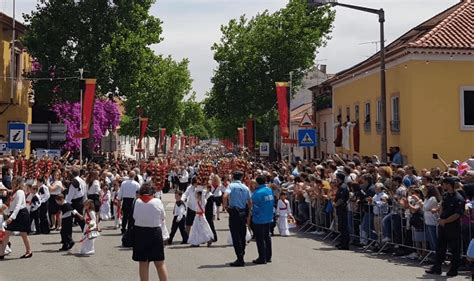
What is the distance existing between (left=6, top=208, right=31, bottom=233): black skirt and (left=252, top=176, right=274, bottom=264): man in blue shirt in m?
4.74

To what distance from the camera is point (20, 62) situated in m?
42.0

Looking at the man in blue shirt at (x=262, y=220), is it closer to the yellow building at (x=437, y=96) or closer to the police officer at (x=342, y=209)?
the police officer at (x=342, y=209)

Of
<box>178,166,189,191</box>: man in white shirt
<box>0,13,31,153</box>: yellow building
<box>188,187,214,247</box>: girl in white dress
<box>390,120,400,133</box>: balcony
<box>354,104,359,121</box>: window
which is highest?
<box>0,13,31,153</box>: yellow building

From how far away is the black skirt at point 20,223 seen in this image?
14.4 metres

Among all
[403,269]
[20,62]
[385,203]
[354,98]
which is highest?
[20,62]

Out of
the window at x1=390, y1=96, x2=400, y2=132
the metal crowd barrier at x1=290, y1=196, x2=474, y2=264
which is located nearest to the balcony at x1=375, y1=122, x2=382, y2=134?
the window at x1=390, y1=96, x2=400, y2=132

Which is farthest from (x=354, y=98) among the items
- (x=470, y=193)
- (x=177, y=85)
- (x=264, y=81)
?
(x=177, y=85)

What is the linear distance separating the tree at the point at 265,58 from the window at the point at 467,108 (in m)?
24.7

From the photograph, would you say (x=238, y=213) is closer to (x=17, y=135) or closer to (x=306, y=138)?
(x=306, y=138)

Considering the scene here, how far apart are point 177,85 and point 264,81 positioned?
111 ft

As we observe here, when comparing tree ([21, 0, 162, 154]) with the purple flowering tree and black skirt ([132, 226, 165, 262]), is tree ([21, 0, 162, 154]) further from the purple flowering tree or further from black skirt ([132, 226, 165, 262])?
black skirt ([132, 226, 165, 262])

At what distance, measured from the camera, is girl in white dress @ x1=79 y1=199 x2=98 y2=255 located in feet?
49.8

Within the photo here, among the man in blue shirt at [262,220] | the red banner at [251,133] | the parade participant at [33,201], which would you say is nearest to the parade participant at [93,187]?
the parade participant at [33,201]

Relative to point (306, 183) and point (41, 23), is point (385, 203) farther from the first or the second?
point (41, 23)
